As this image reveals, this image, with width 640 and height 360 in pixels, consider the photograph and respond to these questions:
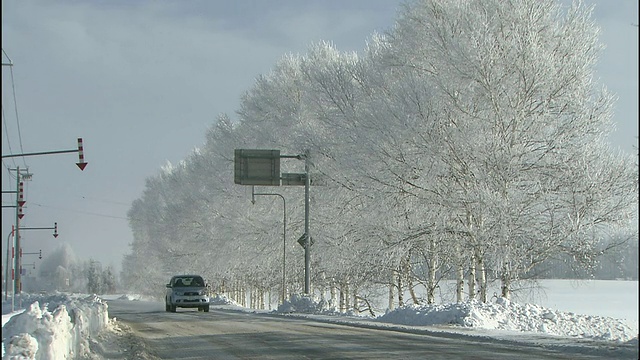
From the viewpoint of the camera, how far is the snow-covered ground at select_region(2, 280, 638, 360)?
404 inches

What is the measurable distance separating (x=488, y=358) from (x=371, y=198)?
17499 mm

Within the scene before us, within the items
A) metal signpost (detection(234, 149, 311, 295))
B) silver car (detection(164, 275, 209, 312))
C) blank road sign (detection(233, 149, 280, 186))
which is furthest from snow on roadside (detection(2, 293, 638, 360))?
silver car (detection(164, 275, 209, 312))

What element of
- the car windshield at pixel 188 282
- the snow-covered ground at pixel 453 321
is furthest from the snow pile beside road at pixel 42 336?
the car windshield at pixel 188 282

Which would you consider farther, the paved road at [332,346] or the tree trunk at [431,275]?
the tree trunk at [431,275]

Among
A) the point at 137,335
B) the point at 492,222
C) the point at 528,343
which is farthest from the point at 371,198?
the point at 528,343

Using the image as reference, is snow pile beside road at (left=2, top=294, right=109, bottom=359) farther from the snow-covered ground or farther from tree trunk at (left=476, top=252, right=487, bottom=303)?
tree trunk at (left=476, top=252, right=487, bottom=303)

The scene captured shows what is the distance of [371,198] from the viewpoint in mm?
29922

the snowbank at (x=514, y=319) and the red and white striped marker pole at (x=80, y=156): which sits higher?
the red and white striped marker pole at (x=80, y=156)

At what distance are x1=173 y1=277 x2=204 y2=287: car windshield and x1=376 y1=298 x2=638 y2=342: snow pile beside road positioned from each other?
53.0 feet

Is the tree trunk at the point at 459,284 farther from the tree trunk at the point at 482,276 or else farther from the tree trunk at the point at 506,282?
the tree trunk at the point at 506,282

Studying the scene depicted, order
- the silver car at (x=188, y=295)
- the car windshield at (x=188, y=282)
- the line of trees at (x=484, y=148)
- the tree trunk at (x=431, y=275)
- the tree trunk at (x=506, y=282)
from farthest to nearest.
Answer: the car windshield at (x=188, y=282) < the silver car at (x=188, y=295) < the tree trunk at (x=431, y=275) < the tree trunk at (x=506, y=282) < the line of trees at (x=484, y=148)

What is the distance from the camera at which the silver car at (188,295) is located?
37469 mm

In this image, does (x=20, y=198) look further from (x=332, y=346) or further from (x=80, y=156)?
(x=332, y=346)

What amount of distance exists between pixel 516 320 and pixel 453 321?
187 cm
